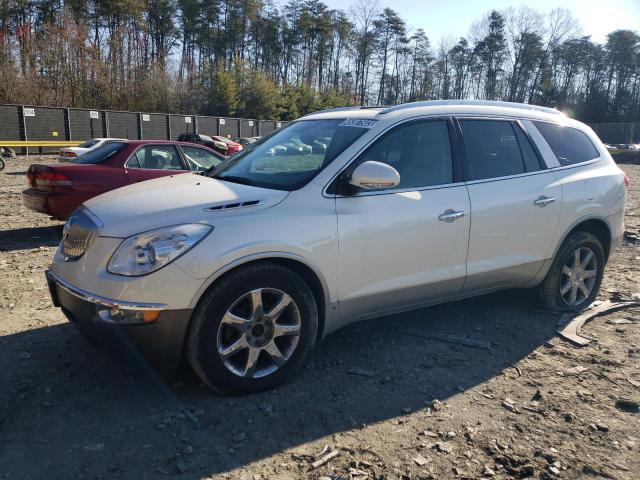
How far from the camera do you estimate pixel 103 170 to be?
762 centimetres

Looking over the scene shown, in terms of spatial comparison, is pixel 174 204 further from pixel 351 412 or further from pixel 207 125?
pixel 207 125

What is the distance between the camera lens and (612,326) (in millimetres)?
4598

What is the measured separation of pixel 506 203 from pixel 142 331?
9.36 feet

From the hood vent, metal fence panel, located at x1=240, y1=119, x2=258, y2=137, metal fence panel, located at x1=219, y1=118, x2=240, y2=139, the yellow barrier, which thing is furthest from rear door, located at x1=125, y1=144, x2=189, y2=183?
metal fence panel, located at x1=240, y1=119, x2=258, y2=137

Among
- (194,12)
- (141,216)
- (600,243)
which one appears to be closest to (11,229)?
(141,216)

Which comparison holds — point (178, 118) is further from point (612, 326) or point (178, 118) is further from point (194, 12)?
point (612, 326)

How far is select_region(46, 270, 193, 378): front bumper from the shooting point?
9.37 feet

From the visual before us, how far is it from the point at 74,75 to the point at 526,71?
182 ft

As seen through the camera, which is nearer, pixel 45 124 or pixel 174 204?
pixel 174 204

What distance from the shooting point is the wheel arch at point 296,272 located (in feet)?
9.66

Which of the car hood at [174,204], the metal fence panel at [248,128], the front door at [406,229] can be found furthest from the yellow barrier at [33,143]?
the front door at [406,229]

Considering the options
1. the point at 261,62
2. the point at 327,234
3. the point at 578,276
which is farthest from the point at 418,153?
the point at 261,62

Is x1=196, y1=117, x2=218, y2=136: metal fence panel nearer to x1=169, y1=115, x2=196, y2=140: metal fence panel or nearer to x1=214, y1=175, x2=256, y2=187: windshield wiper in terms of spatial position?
x1=169, y1=115, x2=196, y2=140: metal fence panel

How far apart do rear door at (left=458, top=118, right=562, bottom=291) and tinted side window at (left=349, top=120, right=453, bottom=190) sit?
0.20m
